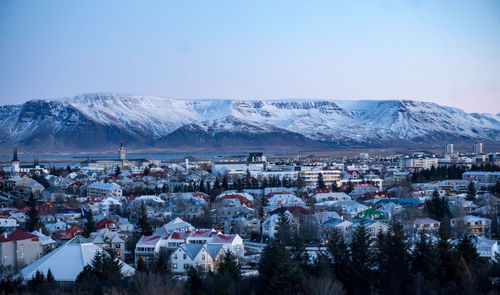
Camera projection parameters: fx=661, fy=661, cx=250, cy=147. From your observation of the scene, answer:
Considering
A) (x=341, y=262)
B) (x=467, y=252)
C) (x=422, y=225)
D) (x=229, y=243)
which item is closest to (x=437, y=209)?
(x=422, y=225)

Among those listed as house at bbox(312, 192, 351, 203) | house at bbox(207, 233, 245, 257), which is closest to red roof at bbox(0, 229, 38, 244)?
house at bbox(207, 233, 245, 257)

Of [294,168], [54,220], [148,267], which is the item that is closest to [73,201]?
[54,220]

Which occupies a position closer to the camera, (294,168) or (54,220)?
(54,220)

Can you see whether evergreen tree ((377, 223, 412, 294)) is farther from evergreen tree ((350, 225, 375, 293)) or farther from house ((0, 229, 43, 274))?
house ((0, 229, 43, 274))

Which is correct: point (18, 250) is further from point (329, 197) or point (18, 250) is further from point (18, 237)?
point (329, 197)

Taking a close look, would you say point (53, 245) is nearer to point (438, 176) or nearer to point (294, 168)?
point (438, 176)

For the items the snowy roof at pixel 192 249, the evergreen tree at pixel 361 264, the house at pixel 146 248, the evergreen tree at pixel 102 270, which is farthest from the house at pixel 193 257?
the evergreen tree at pixel 361 264
